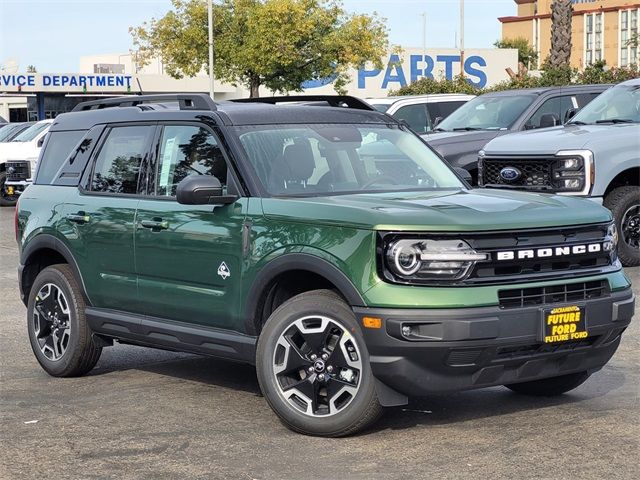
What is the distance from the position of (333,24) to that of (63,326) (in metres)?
48.8

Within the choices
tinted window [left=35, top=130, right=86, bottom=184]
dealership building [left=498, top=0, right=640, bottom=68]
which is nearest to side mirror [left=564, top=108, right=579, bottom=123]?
tinted window [left=35, top=130, right=86, bottom=184]

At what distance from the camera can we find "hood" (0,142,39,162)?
26250 millimetres

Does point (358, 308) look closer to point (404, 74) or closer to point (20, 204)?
point (20, 204)

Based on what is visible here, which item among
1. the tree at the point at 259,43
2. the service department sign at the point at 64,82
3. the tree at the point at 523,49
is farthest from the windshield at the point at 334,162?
the tree at the point at 523,49

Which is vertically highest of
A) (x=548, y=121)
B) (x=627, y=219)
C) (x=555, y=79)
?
(x=555, y=79)

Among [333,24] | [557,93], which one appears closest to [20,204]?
[557,93]

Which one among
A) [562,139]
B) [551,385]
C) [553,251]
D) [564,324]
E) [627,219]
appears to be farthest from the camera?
[627,219]

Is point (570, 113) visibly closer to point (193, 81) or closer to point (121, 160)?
point (121, 160)

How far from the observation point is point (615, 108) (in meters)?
14.2

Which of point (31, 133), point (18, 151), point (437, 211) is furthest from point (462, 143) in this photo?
point (31, 133)

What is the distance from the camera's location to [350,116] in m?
7.72

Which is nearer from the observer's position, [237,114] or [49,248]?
[237,114]

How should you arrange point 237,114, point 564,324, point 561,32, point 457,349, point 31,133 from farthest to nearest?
point 561,32
point 31,133
point 237,114
point 564,324
point 457,349

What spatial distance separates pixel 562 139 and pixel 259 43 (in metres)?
40.6
